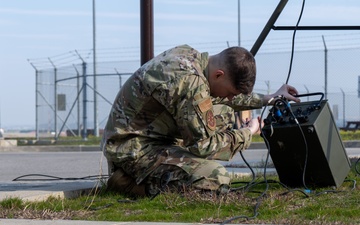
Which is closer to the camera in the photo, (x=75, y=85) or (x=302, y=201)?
(x=302, y=201)

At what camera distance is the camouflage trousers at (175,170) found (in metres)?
5.75

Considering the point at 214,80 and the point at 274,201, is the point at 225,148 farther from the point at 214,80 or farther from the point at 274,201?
the point at 274,201

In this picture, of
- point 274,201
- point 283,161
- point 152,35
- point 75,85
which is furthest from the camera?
point 75,85

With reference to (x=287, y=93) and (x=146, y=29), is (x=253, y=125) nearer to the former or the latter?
(x=287, y=93)

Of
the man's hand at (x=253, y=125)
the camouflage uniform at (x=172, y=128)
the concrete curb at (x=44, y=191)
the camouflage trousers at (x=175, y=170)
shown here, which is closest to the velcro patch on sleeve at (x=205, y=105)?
the camouflage uniform at (x=172, y=128)

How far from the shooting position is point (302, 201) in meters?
5.28

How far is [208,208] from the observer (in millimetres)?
5062

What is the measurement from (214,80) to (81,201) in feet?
4.27

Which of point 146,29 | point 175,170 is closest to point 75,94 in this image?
point 146,29

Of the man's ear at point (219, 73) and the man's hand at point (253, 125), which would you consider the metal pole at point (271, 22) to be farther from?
the man's ear at point (219, 73)

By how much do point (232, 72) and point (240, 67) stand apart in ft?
0.24

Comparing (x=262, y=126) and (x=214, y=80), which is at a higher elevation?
(x=214, y=80)

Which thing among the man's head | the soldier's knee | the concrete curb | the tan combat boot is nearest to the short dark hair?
the man's head

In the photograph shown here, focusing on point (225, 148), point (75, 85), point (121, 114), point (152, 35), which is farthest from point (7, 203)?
point (75, 85)
